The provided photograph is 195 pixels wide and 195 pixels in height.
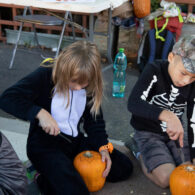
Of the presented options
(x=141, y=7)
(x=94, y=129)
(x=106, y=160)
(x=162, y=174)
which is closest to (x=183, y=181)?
(x=162, y=174)

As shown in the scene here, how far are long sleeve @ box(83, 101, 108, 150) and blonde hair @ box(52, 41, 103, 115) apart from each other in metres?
0.36

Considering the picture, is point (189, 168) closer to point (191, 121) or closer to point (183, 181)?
point (183, 181)

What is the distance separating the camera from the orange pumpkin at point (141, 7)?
488cm

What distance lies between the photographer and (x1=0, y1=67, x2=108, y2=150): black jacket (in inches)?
78.0

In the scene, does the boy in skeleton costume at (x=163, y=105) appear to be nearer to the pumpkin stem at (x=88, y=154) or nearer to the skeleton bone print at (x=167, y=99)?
the skeleton bone print at (x=167, y=99)

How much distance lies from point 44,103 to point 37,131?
205 mm

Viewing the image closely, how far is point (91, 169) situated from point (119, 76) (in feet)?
8.58

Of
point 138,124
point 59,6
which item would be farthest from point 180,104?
point 59,6

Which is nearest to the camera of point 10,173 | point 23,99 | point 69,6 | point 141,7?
point 10,173

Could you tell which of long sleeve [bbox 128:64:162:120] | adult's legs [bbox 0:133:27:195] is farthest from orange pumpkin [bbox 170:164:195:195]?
adult's legs [bbox 0:133:27:195]

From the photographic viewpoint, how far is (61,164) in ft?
6.58

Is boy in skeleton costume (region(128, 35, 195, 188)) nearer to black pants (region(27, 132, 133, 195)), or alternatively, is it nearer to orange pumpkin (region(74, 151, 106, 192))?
Result: black pants (region(27, 132, 133, 195))

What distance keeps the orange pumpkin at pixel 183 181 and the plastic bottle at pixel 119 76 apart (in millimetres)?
2127

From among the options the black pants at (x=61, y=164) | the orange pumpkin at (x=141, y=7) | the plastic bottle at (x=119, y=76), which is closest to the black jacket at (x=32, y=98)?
the black pants at (x=61, y=164)
